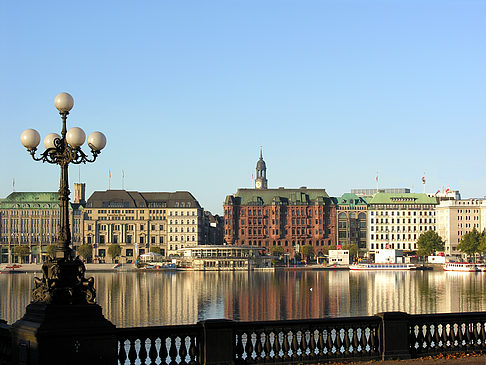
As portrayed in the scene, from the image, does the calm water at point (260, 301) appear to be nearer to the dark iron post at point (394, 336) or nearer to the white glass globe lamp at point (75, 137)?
the white glass globe lamp at point (75, 137)

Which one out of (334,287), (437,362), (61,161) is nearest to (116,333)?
(61,161)

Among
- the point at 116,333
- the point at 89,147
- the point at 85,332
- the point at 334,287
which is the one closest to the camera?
the point at 85,332

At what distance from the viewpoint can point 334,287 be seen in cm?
13100

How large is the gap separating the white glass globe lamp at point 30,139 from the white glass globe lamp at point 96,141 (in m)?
1.76

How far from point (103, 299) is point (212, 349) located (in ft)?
271

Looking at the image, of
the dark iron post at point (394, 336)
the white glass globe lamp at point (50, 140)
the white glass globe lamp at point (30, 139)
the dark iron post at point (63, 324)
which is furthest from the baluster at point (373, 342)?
the white glass globe lamp at point (30, 139)

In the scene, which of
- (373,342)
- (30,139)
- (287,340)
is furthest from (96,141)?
(373,342)

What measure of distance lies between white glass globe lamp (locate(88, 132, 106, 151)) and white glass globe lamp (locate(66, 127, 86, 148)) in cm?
137

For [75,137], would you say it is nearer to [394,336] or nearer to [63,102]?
[63,102]

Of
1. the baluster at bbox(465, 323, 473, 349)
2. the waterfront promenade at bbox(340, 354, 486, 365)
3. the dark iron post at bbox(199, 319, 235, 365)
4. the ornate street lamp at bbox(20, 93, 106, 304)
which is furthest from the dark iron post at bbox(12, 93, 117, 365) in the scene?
the baluster at bbox(465, 323, 473, 349)

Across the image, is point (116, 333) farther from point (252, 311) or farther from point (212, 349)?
point (252, 311)

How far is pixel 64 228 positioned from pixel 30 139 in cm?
418

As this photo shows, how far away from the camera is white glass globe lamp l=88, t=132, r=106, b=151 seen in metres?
26.3

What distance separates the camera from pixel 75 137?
81.4 ft
